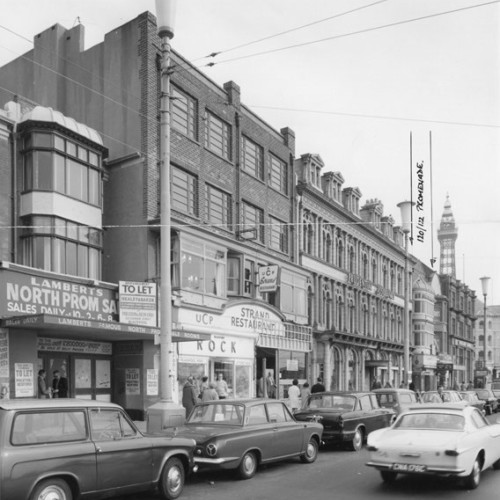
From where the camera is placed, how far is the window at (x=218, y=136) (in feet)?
90.7

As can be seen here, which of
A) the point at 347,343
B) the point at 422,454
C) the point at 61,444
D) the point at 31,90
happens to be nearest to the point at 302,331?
the point at 347,343

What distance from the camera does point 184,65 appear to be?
86.4 ft

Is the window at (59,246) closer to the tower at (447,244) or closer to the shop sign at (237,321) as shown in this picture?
the shop sign at (237,321)

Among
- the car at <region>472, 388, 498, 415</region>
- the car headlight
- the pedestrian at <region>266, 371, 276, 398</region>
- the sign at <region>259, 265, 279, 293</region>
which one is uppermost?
the sign at <region>259, 265, 279, 293</region>

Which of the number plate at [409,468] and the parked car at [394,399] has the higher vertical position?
the number plate at [409,468]

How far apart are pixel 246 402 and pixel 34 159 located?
38.3 ft

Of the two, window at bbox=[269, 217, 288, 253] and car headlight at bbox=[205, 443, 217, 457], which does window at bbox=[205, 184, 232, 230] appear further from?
car headlight at bbox=[205, 443, 217, 457]

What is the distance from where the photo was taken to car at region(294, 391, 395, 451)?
15586 mm

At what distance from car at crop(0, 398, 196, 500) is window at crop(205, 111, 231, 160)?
18.8m

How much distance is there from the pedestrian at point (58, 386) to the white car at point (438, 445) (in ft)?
36.2

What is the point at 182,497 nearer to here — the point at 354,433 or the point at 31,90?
the point at 354,433

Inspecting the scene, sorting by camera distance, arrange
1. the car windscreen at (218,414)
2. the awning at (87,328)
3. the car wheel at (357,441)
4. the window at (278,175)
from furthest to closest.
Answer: the window at (278,175) < the awning at (87,328) < the car wheel at (357,441) < the car windscreen at (218,414)

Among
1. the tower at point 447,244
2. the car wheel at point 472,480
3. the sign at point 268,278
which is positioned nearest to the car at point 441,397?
the sign at point 268,278

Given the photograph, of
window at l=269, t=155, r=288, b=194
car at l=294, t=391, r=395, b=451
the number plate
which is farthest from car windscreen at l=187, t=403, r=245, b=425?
window at l=269, t=155, r=288, b=194
